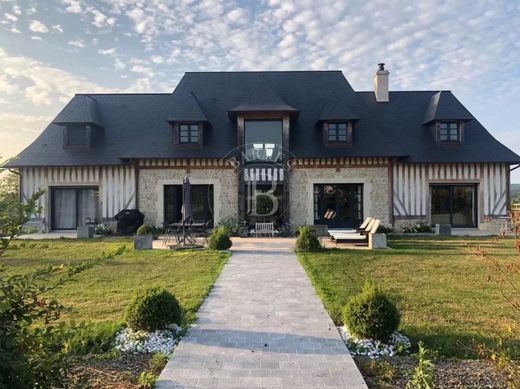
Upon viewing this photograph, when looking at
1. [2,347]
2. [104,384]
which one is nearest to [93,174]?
[104,384]

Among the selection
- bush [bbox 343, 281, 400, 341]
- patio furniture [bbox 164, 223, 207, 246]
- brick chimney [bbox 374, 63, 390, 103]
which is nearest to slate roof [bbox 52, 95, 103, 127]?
patio furniture [bbox 164, 223, 207, 246]

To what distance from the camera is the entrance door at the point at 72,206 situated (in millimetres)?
19750

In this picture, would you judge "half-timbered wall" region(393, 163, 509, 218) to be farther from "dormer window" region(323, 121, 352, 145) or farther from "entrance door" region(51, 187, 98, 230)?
"entrance door" region(51, 187, 98, 230)

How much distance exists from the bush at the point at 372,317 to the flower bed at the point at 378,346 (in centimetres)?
8

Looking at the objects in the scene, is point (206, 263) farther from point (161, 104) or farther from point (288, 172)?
point (161, 104)

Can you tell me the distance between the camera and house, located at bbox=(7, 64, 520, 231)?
18.4 meters

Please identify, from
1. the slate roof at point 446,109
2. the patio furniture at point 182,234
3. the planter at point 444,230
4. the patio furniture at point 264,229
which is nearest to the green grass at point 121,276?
the patio furniture at point 182,234

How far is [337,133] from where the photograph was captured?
18688mm

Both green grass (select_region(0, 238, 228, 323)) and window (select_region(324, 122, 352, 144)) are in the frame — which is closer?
green grass (select_region(0, 238, 228, 323))

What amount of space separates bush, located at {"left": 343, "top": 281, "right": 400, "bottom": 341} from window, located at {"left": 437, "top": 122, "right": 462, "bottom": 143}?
660 inches

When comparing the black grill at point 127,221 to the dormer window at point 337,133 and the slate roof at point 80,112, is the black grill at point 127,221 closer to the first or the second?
the slate roof at point 80,112

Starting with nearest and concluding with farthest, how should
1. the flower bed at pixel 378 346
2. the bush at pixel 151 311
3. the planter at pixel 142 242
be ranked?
the flower bed at pixel 378 346 < the bush at pixel 151 311 < the planter at pixel 142 242

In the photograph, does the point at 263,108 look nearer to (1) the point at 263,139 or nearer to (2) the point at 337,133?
(1) the point at 263,139

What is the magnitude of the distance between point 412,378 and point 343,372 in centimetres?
73
